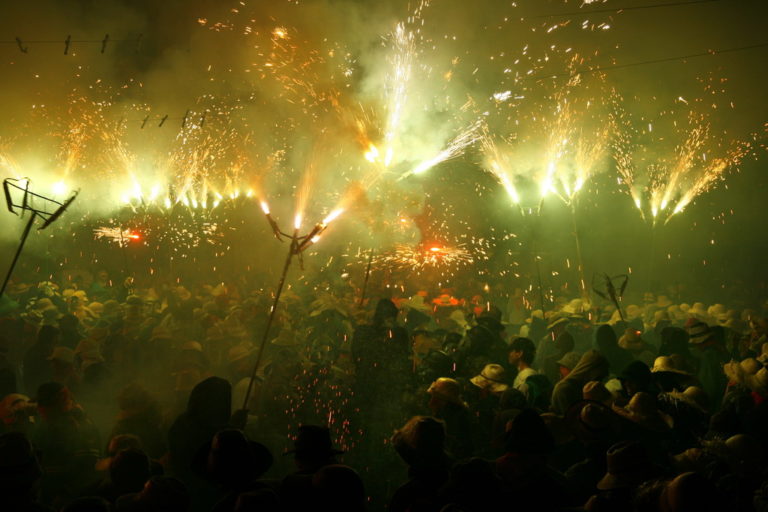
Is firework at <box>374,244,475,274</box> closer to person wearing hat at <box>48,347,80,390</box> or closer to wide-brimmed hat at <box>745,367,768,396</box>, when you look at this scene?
person wearing hat at <box>48,347,80,390</box>

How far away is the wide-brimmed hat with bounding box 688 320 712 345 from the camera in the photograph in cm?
495

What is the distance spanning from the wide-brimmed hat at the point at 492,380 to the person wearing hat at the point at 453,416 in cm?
47

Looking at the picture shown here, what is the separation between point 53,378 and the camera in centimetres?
485

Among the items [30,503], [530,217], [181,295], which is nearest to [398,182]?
[530,217]

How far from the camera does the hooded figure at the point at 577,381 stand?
365 cm

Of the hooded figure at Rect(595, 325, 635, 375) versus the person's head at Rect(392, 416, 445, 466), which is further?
the hooded figure at Rect(595, 325, 635, 375)

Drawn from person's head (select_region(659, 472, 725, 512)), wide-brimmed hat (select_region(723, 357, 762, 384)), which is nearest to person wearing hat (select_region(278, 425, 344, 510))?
person's head (select_region(659, 472, 725, 512))

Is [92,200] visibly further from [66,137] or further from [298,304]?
[298,304]

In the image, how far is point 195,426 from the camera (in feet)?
10.0

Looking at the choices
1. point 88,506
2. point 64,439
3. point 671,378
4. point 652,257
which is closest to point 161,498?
point 88,506

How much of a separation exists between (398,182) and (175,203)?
7363 mm

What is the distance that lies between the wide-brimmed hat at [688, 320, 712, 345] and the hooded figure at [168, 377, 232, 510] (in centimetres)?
442

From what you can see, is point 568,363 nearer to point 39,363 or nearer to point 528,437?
point 528,437

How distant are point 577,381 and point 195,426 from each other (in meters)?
2.61
